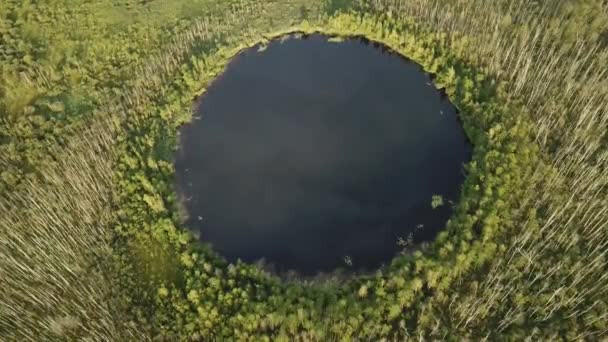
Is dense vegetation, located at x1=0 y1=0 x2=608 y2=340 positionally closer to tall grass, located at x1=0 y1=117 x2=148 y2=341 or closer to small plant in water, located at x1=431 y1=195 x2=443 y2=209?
Answer: tall grass, located at x1=0 y1=117 x2=148 y2=341

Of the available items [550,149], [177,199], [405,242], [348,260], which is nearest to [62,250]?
[177,199]

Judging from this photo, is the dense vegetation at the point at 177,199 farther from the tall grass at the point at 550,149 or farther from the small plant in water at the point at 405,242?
the small plant in water at the point at 405,242

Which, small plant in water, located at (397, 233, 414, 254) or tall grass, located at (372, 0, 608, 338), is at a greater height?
tall grass, located at (372, 0, 608, 338)

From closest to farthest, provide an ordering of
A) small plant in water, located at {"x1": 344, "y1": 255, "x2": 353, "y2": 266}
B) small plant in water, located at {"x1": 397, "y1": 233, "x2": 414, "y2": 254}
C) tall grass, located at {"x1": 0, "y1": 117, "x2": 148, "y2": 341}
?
1. tall grass, located at {"x1": 0, "y1": 117, "x2": 148, "y2": 341}
2. small plant in water, located at {"x1": 344, "y1": 255, "x2": 353, "y2": 266}
3. small plant in water, located at {"x1": 397, "y1": 233, "x2": 414, "y2": 254}

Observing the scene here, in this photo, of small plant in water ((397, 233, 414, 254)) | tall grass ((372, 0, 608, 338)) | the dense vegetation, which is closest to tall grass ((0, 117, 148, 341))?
the dense vegetation

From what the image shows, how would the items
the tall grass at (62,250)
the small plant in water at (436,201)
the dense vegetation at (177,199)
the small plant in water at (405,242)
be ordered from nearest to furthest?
the dense vegetation at (177,199) < the tall grass at (62,250) < the small plant in water at (405,242) < the small plant in water at (436,201)

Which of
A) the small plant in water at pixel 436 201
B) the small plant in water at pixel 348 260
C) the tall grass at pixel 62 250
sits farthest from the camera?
the small plant in water at pixel 436 201

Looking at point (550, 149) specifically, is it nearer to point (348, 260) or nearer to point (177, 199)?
point (348, 260)

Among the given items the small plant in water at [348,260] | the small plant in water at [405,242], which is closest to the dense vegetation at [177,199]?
the small plant in water at [405,242]

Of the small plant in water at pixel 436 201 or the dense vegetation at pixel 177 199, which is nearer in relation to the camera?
the dense vegetation at pixel 177 199

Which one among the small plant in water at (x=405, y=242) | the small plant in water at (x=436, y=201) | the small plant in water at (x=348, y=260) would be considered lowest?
the small plant in water at (x=348, y=260)
